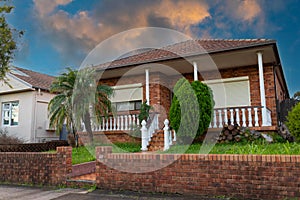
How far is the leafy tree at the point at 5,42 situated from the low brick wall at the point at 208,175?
7.48 meters

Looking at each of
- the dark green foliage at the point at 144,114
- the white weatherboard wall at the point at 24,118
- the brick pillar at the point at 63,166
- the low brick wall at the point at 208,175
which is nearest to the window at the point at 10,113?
the white weatherboard wall at the point at 24,118

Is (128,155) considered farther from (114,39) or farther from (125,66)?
(125,66)

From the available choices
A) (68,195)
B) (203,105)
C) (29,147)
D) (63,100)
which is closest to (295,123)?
(203,105)

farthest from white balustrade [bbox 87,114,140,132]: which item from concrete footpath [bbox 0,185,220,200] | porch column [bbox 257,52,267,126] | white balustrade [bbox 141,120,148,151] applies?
concrete footpath [bbox 0,185,220,200]

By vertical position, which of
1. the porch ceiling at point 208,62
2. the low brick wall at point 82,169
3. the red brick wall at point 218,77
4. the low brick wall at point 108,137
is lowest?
the low brick wall at point 82,169

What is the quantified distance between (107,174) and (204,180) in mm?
2249

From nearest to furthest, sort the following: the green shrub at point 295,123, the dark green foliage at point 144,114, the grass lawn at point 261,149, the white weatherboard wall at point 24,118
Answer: the grass lawn at point 261,149, the green shrub at point 295,123, the dark green foliage at point 144,114, the white weatherboard wall at point 24,118

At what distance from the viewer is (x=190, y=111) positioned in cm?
883

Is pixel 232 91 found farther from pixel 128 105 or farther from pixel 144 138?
pixel 128 105

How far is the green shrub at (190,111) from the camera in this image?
8.84 metres

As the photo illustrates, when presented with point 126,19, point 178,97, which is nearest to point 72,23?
point 126,19

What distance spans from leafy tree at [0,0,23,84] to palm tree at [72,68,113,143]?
316cm

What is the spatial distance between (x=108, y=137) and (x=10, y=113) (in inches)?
362

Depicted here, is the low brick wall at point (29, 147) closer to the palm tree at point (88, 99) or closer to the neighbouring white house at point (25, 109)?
the neighbouring white house at point (25, 109)
